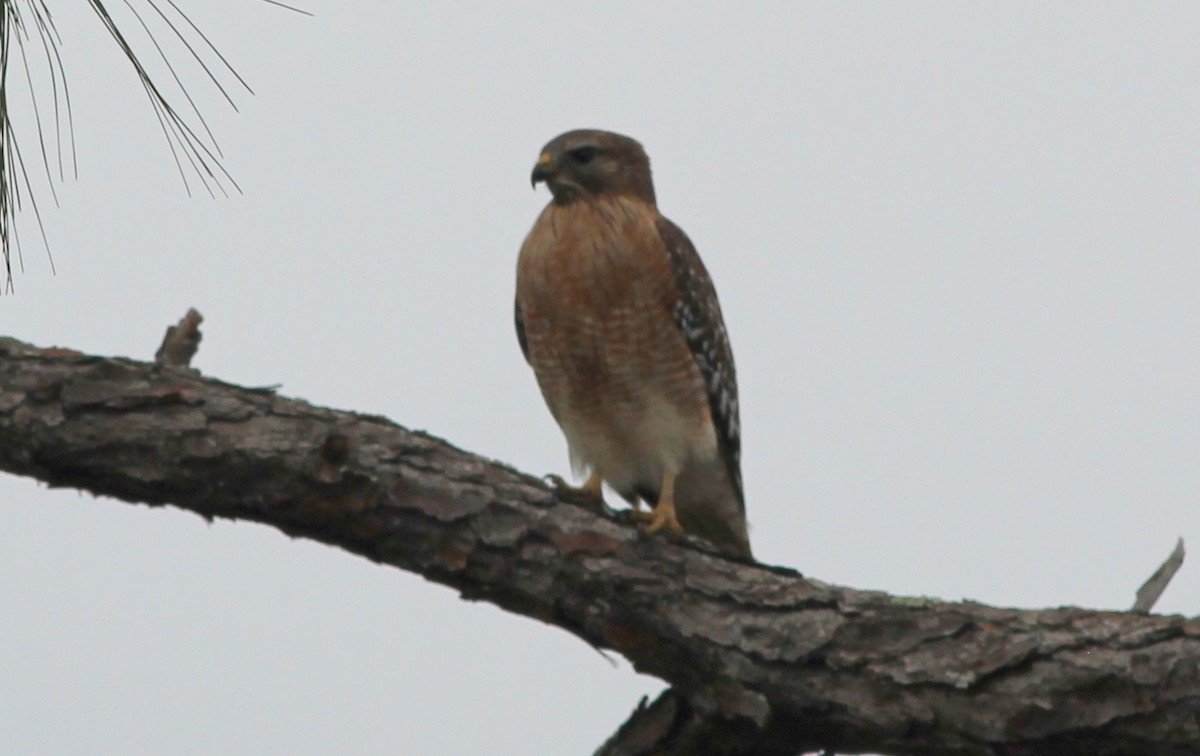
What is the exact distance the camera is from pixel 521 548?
3.93m

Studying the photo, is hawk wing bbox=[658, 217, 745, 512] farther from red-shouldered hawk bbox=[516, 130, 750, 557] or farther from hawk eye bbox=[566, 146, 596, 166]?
hawk eye bbox=[566, 146, 596, 166]

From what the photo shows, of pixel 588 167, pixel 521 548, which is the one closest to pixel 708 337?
pixel 588 167

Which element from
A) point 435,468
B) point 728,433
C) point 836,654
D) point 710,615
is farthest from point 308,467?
point 728,433

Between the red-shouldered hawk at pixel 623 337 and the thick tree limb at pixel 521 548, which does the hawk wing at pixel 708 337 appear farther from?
the thick tree limb at pixel 521 548

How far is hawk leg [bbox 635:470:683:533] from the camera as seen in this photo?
4871mm

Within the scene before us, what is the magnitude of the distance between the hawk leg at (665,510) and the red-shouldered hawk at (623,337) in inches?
0.4

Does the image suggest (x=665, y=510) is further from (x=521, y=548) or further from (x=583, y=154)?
(x=583, y=154)

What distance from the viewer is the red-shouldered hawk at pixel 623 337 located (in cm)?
560

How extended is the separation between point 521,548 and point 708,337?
214cm

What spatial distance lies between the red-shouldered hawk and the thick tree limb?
1445mm

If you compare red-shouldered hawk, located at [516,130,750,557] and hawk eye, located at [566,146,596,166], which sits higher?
hawk eye, located at [566,146,596,166]

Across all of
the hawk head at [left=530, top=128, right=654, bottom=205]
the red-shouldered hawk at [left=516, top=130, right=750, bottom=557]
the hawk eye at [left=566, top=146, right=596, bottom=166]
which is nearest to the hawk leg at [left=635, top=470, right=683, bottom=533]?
the red-shouldered hawk at [left=516, top=130, right=750, bottom=557]

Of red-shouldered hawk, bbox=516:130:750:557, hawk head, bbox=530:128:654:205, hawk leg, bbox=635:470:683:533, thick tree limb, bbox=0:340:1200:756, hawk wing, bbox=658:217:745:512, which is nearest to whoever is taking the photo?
thick tree limb, bbox=0:340:1200:756

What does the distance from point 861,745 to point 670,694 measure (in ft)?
1.83
